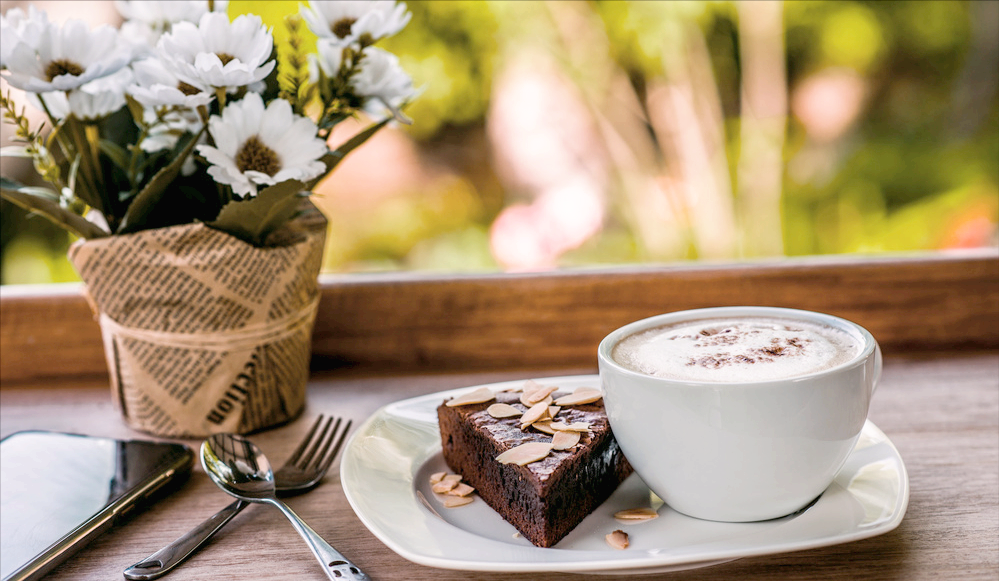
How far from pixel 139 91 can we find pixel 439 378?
21.0 inches

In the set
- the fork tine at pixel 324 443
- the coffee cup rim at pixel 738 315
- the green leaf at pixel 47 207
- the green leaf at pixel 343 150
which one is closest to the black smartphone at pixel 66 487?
the fork tine at pixel 324 443

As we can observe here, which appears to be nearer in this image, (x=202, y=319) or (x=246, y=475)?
(x=246, y=475)

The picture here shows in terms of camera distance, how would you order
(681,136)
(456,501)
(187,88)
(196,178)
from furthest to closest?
(681,136) < (196,178) < (187,88) < (456,501)

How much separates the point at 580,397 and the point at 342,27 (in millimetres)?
487

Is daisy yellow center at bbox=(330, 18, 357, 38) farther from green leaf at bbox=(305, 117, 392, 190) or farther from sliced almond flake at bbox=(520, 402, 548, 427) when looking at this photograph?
sliced almond flake at bbox=(520, 402, 548, 427)

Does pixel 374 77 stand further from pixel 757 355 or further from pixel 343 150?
pixel 757 355

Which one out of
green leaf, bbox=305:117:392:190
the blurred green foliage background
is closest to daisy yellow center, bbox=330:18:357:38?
green leaf, bbox=305:117:392:190

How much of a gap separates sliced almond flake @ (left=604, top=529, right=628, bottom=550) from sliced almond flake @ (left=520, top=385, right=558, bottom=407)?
17 cm

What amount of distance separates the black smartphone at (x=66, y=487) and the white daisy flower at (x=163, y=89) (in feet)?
1.16

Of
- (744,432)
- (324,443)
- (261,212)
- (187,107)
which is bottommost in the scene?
(324,443)

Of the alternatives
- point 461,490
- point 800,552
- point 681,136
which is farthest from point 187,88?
point 681,136

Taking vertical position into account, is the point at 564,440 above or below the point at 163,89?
below

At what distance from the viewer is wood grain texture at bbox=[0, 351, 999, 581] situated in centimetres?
55

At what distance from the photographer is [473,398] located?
73 cm
